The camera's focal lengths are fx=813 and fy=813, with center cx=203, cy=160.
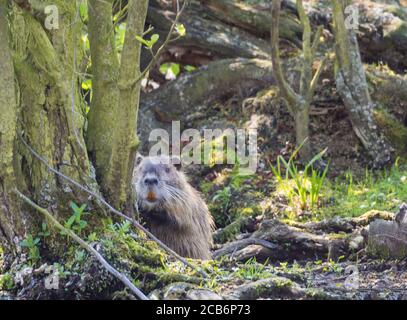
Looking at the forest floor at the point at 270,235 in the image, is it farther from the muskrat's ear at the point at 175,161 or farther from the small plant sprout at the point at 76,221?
the muskrat's ear at the point at 175,161

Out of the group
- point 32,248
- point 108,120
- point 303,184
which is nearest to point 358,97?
point 303,184

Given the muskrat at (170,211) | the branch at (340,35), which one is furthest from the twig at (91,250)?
the branch at (340,35)

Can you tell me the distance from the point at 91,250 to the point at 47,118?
0.91 metres

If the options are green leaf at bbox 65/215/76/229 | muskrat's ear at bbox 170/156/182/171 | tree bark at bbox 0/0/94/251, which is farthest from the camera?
muskrat's ear at bbox 170/156/182/171

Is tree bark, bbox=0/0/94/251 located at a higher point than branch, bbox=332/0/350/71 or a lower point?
lower

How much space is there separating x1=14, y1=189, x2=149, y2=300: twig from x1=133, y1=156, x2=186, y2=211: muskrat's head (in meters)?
1.77

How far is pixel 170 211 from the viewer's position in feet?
21.2

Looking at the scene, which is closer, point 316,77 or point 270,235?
point 270,235

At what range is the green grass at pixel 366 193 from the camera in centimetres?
692

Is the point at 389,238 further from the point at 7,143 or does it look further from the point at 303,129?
the point at 303,129

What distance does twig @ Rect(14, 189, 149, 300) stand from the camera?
4004 mm

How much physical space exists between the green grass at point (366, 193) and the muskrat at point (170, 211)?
118 cm

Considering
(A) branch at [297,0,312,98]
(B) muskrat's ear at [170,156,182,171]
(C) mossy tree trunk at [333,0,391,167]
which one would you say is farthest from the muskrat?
(C) mossy tree trunk at [333,0,391,167]

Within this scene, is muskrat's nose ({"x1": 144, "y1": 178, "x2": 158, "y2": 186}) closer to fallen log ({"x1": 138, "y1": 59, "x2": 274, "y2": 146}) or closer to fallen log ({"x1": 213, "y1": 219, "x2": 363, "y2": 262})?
fallen log ({"x1": 213, "y1": 219, "x2": 363, "y2": 262})
